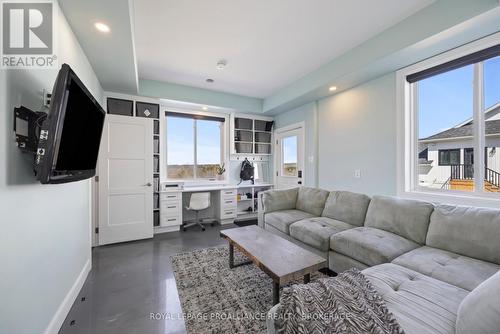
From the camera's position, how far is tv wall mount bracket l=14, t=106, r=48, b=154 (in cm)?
114

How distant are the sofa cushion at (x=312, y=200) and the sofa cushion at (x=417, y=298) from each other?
1.64 metres

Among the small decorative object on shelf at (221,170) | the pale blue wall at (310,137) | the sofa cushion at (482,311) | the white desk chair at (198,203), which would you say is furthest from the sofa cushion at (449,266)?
the small decorative object on shelf at (221,170)

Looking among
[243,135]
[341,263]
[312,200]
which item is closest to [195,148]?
[243,135]

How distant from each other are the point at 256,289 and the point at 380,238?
52.3 inches

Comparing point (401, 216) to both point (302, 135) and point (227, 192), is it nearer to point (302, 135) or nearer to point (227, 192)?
point (302, 135)

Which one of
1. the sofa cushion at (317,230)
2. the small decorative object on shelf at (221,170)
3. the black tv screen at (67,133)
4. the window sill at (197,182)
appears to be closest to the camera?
the black tv screen at (67,133)

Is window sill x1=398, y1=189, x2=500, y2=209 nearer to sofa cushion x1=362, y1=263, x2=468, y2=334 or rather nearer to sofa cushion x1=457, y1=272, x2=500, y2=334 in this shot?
sofa cushion x1=362, y1=263, x2=468, y2=334

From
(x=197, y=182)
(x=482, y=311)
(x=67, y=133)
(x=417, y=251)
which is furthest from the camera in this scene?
(x=197, y=182)

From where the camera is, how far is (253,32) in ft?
7.91

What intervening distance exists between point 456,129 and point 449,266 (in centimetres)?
171

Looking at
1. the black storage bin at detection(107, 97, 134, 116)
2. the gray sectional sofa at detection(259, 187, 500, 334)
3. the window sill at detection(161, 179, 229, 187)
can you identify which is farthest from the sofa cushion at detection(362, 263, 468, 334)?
the black storage bin at detection(107, 97, 134, 116)

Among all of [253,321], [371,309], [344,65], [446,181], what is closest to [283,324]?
[371,309]

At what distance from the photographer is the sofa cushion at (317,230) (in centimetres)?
230

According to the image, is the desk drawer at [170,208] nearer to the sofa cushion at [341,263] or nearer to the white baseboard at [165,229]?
the white baseboard at [165,229]
